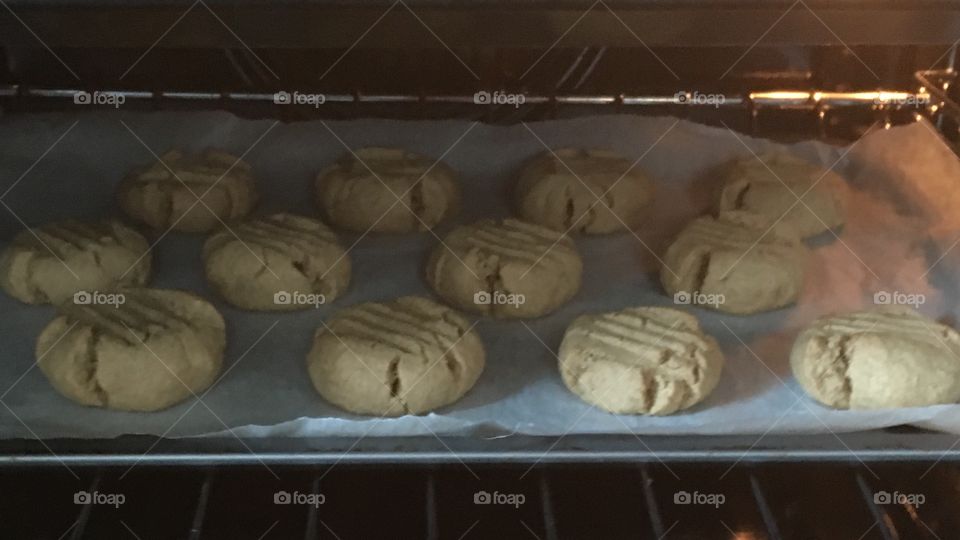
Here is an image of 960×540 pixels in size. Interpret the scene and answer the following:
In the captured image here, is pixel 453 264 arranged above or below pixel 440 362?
above

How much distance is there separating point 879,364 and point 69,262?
1.30 metres

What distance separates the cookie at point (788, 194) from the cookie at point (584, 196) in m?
0.18

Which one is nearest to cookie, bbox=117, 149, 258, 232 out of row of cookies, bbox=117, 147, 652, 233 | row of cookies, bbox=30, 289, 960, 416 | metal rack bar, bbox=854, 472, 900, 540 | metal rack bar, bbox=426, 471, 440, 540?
row of cookies, bbox=117, 147, 652, 233

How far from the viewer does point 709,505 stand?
4.74 feet

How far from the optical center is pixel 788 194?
6.01 ft

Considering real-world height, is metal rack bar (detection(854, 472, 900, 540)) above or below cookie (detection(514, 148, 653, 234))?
below

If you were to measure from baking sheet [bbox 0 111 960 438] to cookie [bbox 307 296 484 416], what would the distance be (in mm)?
37

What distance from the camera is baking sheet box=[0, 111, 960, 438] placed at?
1287mm

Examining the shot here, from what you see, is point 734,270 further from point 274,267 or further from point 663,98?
point 274,267

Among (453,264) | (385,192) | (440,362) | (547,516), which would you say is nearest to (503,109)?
(385,192)

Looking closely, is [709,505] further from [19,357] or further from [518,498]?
[19,357]

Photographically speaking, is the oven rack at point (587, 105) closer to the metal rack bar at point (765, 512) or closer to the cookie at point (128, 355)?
the cookie at point (128, 355)

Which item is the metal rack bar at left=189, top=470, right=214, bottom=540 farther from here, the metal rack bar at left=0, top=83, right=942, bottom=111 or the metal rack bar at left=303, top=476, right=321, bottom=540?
the metal rack bar at left=0, top=83, right=942, bottom=111

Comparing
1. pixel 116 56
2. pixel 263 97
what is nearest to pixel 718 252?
pixel 263 97
